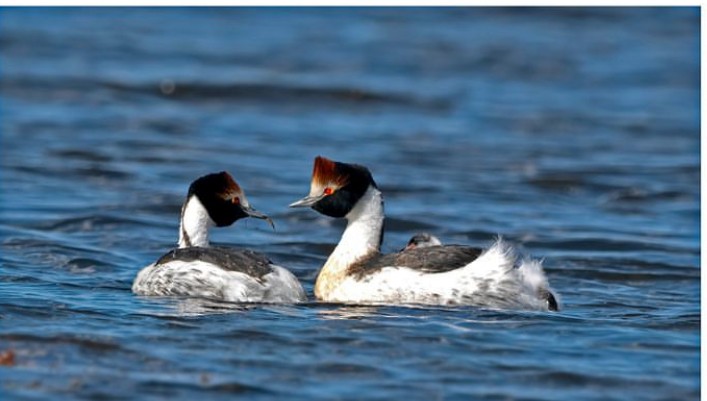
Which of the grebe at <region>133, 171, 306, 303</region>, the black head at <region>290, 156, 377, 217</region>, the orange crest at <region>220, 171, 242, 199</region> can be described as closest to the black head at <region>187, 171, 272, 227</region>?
the orange crest at <region>220, 171, 242, 199</region>

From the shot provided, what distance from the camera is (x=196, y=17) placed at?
25531mm

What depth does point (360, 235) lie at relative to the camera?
9.64 meters

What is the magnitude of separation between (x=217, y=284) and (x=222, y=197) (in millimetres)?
925

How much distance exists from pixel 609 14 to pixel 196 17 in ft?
23.5

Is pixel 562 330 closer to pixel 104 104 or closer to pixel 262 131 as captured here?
pixel 262 131

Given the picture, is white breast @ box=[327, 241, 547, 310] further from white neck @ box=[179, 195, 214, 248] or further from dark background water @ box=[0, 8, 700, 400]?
white neck @ box=[179, 195, 214, 248]

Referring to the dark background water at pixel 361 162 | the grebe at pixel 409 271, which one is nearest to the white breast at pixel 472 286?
the grebe at pixel 409 271

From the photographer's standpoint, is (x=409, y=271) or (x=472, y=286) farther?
(x=409, y=271)

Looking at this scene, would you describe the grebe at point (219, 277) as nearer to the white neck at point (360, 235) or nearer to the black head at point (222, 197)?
the black head at point (222, 197)

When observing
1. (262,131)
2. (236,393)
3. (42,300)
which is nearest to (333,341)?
(236,393)

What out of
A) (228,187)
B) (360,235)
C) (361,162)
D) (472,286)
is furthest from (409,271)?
(361,162)

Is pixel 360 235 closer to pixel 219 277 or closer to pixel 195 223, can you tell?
pixel 195 223

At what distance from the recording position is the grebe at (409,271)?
29.2ft

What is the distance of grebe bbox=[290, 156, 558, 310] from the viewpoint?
8914 millimetres
